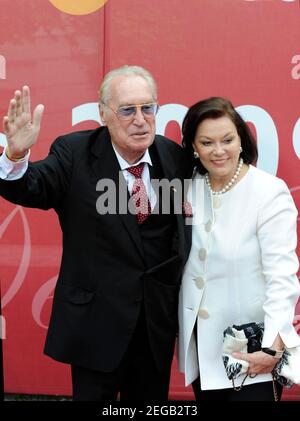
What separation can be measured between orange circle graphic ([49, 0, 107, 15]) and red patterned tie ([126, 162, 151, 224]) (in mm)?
943

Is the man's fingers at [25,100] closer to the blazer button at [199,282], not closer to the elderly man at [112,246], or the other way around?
the elderly man at [112,246]

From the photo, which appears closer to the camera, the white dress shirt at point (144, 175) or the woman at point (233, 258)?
the woman at point (233, 258)

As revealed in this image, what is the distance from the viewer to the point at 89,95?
259 centimetres

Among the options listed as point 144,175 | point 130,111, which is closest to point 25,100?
point 130,111

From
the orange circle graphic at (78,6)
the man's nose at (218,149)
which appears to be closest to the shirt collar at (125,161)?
the man's nose at (218,149)

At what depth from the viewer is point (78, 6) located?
2545 mm

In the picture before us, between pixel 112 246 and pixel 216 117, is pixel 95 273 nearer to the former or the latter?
pixel 112 246

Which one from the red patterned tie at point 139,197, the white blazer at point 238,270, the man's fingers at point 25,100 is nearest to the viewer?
the man's fingers at point 25,100

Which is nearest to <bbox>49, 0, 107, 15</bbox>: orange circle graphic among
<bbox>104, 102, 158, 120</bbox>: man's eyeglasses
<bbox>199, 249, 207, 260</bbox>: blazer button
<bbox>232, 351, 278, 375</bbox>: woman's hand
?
<bbox>104, 102, 158, 120</bbox>: man's eyeglasses

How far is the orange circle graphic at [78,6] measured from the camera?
8.33 feet

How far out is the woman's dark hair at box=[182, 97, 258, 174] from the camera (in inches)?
75.4

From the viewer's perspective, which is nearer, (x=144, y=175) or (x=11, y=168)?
(x=11, y=168)

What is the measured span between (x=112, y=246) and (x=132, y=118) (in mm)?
413

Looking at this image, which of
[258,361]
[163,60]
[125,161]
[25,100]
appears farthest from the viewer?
[163,60]
